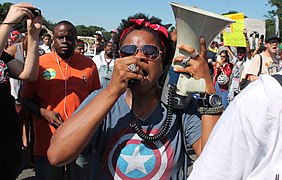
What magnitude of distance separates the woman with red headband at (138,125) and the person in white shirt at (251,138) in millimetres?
526

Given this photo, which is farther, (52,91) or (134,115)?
(52,91)

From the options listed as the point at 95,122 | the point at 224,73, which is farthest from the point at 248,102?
the point at 224,73

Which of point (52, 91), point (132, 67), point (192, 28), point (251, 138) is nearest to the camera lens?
point (251, 138)

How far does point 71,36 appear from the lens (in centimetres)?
397

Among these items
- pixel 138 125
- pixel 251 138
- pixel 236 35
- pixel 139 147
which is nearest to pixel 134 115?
pixel 138 125

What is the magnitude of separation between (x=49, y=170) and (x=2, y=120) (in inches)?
26.4

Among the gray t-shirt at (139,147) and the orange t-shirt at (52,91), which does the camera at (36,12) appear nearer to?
the orange t-shirt at (52,91)

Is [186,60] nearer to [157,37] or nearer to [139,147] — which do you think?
[157,37]

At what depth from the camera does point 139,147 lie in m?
1.87

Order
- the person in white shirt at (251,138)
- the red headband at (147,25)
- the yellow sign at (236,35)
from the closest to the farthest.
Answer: the person in white shirt at (251,138), the red headband at (147,25), the yellow sign at (236,35)

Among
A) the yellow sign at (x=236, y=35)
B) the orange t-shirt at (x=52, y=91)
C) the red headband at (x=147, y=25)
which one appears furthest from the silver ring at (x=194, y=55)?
the yellow sign at (x=236, y=35)

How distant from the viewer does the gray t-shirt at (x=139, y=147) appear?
1.85 meters

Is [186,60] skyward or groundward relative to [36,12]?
groundward

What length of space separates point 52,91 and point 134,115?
6.19ft
